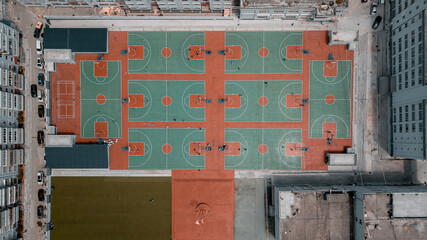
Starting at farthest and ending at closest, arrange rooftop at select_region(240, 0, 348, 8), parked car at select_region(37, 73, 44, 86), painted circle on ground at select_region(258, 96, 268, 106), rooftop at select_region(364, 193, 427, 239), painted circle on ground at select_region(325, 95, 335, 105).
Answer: parked car at select_region(37, 73, 44, 86)
painted circle on ground at select_region(258, 96, 268, 106)
painted circle on ground at select_region(325, 95, 335, 105)
rooftop at select_region(240, 0, 348, 8)
rooftop at select_region(364, 193, 427, 239)

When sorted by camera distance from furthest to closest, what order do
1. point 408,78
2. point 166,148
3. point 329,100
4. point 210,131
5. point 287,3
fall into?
point 166,148
point 210,131
point 329,100
point 287,3
point 408,78

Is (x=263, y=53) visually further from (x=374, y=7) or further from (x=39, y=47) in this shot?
(x=39, y=47)

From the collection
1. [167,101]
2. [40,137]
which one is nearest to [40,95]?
[40,137]

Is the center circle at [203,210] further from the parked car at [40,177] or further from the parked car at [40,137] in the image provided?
the parked car at [40,137]

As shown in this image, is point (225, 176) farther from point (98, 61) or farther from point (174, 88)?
point (98, 61)

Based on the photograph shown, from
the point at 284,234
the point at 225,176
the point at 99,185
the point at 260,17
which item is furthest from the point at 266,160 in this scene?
the point at 99,185

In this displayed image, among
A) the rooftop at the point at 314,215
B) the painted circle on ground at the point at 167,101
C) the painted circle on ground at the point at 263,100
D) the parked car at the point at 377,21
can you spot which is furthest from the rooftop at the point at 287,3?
the rooftop at the point at 314,215

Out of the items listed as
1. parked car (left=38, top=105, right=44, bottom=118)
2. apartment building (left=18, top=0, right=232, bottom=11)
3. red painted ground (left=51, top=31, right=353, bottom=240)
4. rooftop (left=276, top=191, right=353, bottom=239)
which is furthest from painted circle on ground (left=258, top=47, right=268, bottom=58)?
parked car (left=38, top=105, right=44, bottom=118)

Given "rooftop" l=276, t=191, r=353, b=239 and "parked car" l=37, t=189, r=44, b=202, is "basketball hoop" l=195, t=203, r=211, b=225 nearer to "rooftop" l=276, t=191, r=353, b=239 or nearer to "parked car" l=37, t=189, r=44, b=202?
"rooftop" l=276, t=191, r=353, b=239
